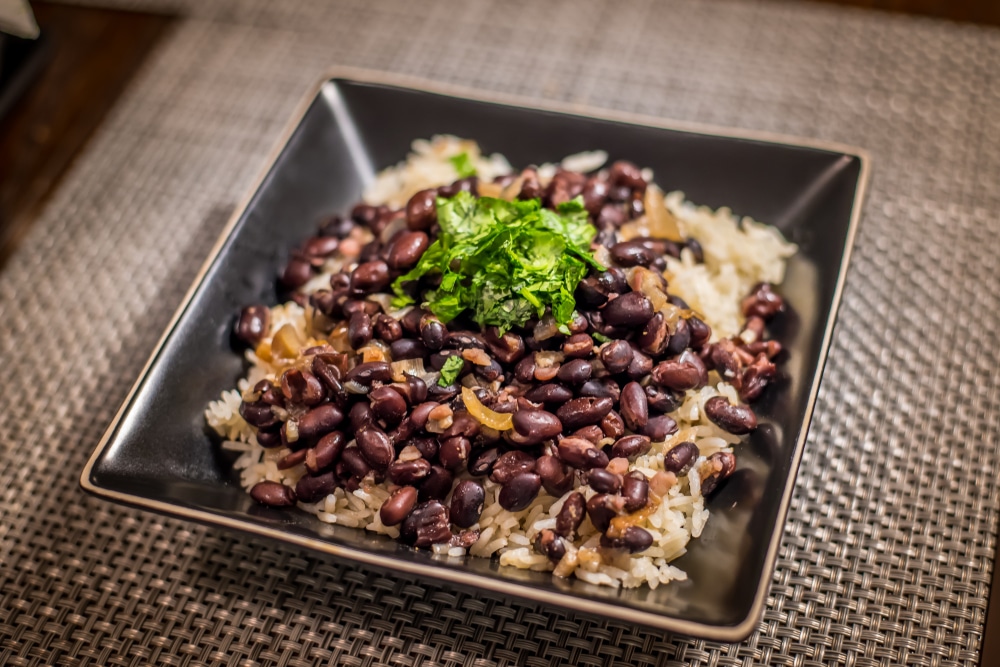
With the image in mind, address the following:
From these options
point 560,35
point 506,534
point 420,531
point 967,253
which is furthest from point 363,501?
point 560,35

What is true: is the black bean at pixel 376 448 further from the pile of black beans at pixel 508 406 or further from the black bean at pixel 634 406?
the black bean at pixel 634 406

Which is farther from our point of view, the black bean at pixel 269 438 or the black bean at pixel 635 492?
the black bean at pixel 269 438

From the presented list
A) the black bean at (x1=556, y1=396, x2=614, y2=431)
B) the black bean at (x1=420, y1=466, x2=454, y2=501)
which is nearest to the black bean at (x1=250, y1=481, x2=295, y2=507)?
the black bean at (x1=420, y1=466, x2=454, y2=501)

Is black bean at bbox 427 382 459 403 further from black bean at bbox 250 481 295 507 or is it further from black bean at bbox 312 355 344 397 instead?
black bean at bbox 250 481 295 507

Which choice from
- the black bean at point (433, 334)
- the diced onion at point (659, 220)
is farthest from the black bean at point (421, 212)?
the diced onion at point (659, 220)

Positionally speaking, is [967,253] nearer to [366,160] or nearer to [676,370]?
[676,370]
